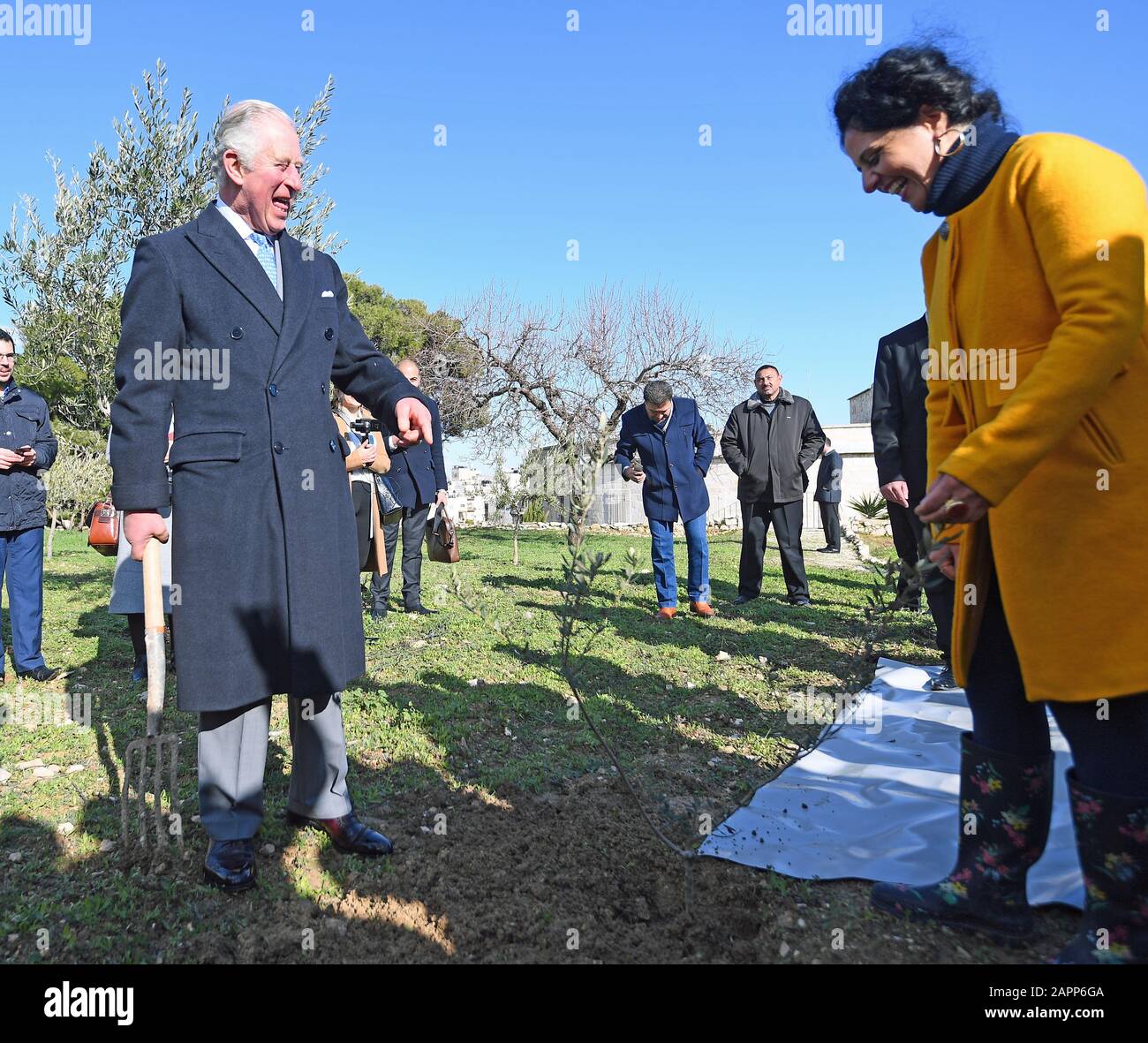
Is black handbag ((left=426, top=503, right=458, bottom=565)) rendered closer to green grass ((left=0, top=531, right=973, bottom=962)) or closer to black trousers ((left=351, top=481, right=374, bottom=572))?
green grass ((left=0, top=531, right=973, bottom=962))

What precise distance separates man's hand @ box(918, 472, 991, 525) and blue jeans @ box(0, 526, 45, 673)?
5400mm

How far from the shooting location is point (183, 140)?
1131cm

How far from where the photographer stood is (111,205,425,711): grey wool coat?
2285 millimetres

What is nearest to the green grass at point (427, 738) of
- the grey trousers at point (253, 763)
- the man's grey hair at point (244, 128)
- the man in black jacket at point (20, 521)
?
the grey trousers at point (253, 763)

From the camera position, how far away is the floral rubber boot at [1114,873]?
64.4 inches

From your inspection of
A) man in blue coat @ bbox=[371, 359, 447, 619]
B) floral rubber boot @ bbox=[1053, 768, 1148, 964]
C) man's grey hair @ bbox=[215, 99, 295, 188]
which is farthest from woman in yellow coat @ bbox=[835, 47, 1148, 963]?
man in blue coat @ bbox=[371, 359, 447, 619]

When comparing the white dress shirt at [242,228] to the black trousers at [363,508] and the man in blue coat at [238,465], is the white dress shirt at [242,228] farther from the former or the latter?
the black trousers at [363,508]

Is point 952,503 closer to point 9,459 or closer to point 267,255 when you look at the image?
point 267,255

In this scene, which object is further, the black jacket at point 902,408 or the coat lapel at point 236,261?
the black jacket at point 902,408

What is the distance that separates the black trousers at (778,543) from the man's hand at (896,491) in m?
2.86

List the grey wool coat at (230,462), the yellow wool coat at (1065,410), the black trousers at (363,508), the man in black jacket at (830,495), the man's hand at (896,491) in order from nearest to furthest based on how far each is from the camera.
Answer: the yellow wool coat at (1065,410) → the grey wool coat at (230,462) → the man's hand at (896,491) → the black trousers at (363,508) → the man in black jacket at (830,495)

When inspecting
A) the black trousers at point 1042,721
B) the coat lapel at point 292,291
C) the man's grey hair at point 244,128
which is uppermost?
the man's grey hair at point 244,128

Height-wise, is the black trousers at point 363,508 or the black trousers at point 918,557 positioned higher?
the black trousers at point 363,508
